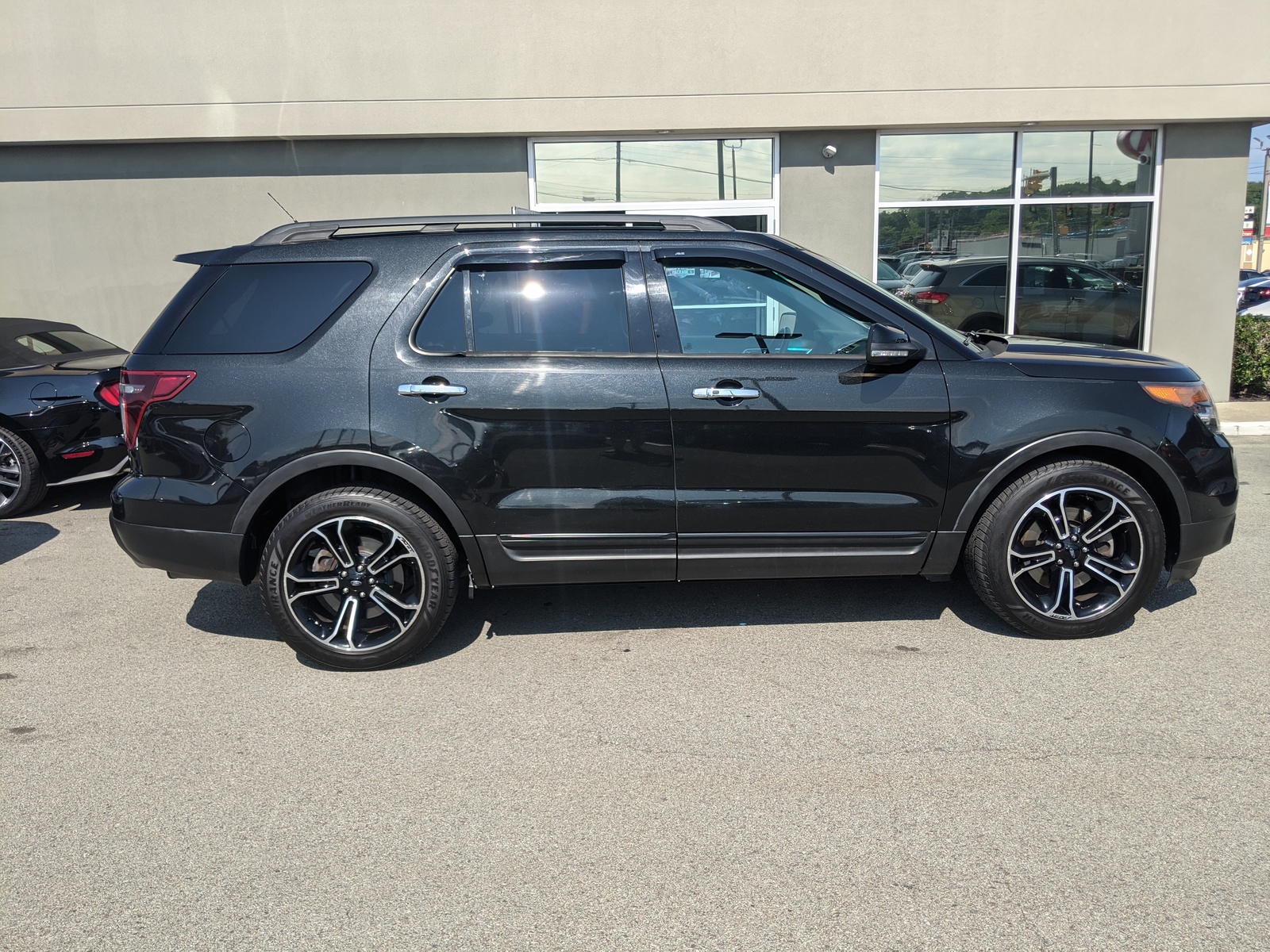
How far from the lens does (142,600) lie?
5.63 metres

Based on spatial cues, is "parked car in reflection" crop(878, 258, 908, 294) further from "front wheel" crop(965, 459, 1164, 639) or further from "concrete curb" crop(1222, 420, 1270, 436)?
"front wheel" crop(965, 459, 1164, 639)

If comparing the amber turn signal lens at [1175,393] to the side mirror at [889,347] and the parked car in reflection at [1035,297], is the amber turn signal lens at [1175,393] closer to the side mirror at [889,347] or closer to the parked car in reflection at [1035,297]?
the side mirror at [889,347]

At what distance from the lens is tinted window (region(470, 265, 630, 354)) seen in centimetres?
456

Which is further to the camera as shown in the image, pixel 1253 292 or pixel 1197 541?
pixel 1253 292

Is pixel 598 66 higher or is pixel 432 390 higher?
pixel 598 66

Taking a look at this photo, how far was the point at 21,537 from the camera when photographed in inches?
278

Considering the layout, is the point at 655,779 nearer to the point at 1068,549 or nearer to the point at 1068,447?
the point at 1068,549

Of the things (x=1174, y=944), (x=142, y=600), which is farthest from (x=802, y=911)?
(x=142, y=600)

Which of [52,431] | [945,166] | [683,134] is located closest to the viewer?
[52,431]

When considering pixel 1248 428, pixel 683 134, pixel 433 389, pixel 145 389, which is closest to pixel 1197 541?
pixel 433 389

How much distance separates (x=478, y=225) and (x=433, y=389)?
94cm

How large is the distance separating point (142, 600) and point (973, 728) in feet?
14.7

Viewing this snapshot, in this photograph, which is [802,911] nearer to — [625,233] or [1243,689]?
[1243,689]

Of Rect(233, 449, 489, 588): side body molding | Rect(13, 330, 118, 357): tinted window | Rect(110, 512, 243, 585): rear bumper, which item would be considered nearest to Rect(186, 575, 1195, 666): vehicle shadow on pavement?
Rect(110, 512, 243, 585): rear bumper
